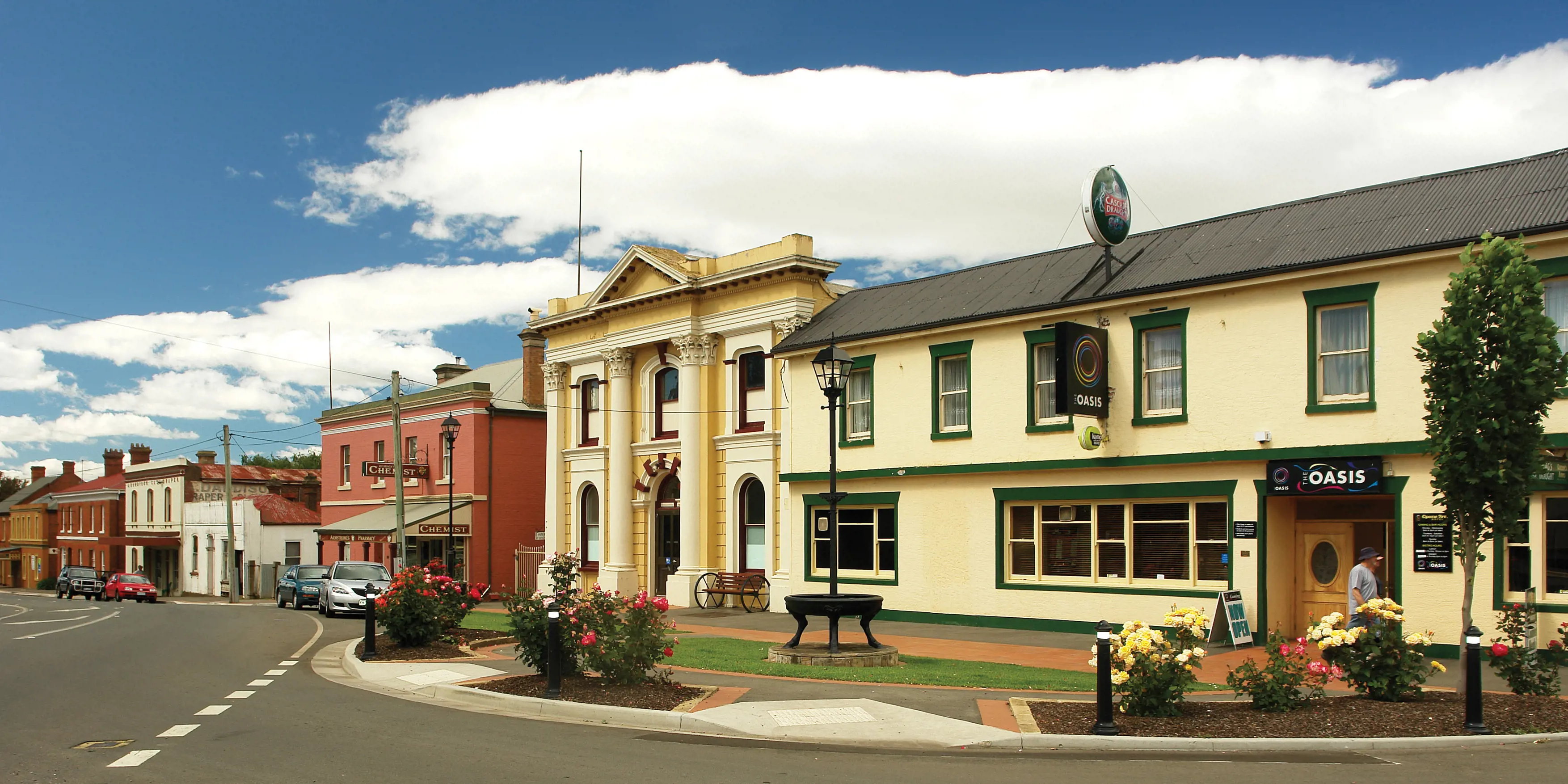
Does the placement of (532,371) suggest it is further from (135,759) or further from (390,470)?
(135,759)

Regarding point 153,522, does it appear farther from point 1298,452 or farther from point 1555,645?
point 1555,645

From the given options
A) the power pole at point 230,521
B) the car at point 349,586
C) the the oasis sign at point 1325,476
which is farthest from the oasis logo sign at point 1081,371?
the power pole at point 230,521

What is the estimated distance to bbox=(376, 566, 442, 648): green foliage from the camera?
19.7 meters

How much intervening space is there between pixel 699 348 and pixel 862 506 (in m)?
7.86

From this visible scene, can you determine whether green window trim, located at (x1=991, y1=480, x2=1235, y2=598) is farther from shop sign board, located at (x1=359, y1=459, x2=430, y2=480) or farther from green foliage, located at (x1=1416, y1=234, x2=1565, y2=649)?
shop sign board, located at (x1=359, y1=459, x2=430, y2=480)

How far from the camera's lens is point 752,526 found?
1266 inches

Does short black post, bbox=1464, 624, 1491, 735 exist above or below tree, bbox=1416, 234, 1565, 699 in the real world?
below

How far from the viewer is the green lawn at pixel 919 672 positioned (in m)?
15.1

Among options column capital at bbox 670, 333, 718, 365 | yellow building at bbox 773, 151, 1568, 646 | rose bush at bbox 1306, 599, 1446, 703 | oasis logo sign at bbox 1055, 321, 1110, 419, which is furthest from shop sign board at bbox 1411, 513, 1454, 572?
column capital at bbox 670, 333, 718, 365

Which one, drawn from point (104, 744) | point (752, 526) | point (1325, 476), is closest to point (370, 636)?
point (104, 744)

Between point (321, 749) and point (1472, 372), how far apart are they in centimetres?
1151

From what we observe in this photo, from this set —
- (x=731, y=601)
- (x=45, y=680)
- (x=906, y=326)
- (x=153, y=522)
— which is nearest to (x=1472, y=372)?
(x=906, y=326)

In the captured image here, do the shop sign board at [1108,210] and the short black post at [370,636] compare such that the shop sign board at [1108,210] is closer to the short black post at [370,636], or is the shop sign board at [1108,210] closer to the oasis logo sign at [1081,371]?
the oasis logo sign at [1081,371]

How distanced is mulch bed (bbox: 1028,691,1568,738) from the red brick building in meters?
31.9
